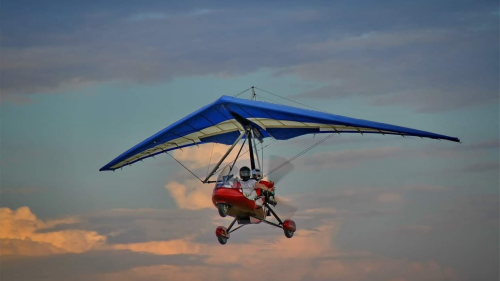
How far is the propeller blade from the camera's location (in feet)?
123

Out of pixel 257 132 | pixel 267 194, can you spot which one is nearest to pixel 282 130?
pixel 257 132

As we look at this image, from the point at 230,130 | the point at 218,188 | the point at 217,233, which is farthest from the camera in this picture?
the point at 230,130

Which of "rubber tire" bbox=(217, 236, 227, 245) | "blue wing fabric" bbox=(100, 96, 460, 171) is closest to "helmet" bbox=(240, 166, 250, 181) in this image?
"blue wing fabric" bbox=(100, 96, 460, 171)

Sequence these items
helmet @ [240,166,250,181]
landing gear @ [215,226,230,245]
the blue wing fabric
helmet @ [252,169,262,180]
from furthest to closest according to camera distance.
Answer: landing gear @ [215,226,230,245]
helmet @ [252,169,262,180]
helmet @ [240,166,250,181]
the blue wing fabric

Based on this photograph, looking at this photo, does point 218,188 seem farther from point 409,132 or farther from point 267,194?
point 409,132

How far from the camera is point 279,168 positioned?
3781cm

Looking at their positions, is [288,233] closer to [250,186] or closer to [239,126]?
[250,186]

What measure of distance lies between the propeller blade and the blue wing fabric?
1.48 meters

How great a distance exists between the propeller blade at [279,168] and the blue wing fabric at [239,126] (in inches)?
58.3

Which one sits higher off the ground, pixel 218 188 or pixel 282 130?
pixel 282 130

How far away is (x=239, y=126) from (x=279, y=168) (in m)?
3.28

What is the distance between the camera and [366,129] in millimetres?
36406

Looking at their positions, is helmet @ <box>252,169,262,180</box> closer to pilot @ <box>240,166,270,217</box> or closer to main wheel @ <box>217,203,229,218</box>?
pilot @ <box>240,166,270,217</box>

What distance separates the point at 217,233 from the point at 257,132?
4.28m
